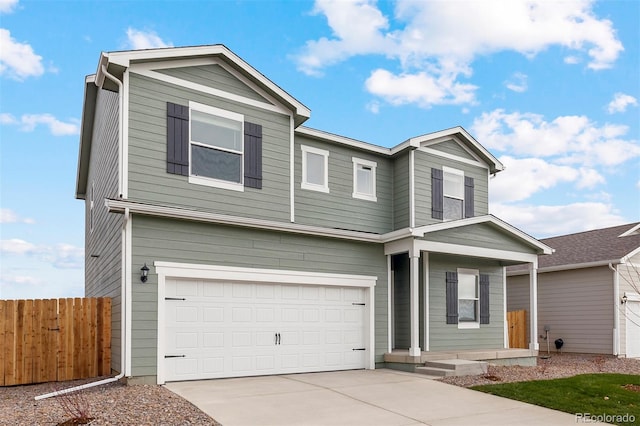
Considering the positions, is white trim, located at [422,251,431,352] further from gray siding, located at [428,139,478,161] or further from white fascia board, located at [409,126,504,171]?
gray siding, located at [428,139,478,161]

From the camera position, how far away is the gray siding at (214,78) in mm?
10617

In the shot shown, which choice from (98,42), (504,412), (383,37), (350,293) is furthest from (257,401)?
(383,37)

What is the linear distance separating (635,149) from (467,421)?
16.3 meters

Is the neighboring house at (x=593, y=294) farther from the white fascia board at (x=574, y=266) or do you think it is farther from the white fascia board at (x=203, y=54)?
the white fascia board at (x=203, y=54)

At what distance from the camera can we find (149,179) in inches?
387

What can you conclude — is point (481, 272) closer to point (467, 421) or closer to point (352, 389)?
point (352, 389)

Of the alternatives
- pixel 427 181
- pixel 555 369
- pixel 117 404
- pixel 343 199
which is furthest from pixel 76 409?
pixel 555 369

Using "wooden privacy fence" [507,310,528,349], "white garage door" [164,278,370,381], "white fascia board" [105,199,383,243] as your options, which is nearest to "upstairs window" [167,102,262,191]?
"white fascia board" [105,199,383,243]

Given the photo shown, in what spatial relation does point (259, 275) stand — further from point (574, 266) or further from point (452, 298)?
point (574, 266)

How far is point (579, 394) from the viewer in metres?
8.64

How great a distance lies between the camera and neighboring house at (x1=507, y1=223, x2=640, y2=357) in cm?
1650

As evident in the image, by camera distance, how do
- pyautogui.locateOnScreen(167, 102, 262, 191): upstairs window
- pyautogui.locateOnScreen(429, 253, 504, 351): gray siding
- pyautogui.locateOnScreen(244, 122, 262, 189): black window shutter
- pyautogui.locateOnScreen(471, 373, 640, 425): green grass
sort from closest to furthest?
1. pyautogui.locateOnScreen(471, 373, 640, 425): green grass
2. pyautogui.locateOnScreen(167, 102, 262, 191): upstairs window
3. pyautogui.locateOnScreen(244, 122, 262, 189): black window shutter
4. pyautogui.locateOnScreen(429, 253, 504, 351): gray siding

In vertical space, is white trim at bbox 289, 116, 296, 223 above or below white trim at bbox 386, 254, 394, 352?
above

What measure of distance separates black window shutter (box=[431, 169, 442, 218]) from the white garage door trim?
3112 mm
